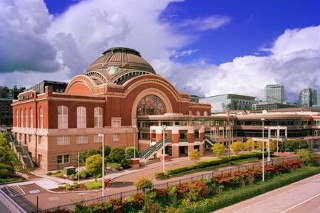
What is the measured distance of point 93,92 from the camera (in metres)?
67.4

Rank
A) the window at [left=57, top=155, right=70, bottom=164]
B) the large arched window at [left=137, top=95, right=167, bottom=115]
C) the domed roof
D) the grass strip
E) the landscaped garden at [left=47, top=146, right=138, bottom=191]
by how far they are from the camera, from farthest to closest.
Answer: the domed roof
the large arched window at [left=137, top=95, right=167, bottom=115]
the window at [left=57, top=155, right=70, bottom=164]
the landscaped garden at [left=47, top=146, right=138, bottom=191]
the grass strip

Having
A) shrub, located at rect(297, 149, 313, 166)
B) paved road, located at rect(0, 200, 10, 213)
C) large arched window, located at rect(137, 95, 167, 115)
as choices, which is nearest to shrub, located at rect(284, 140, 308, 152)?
shrub, located at rect(297, 149, 313, 166)

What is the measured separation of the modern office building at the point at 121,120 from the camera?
57281 millimetres

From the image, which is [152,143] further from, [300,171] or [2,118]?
[2,118]

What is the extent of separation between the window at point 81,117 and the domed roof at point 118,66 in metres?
11.9

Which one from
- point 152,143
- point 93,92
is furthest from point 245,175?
point 93,92

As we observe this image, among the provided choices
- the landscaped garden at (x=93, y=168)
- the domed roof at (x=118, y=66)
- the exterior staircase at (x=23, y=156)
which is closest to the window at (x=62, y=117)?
the landscaped garden at (x=93, y=168)

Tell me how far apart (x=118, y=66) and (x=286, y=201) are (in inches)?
2009

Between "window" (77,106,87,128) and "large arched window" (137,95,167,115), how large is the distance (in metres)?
13.8

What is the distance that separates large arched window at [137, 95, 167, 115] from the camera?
234 feet

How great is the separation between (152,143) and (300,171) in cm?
2884

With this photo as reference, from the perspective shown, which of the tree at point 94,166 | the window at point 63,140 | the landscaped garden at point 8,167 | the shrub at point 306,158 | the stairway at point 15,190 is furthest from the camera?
the shrub at point 306,158

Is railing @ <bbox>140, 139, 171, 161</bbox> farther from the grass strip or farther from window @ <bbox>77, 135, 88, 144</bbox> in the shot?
the grass strip

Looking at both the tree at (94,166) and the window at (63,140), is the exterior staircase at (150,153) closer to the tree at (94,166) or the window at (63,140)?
the window at (63,140)
